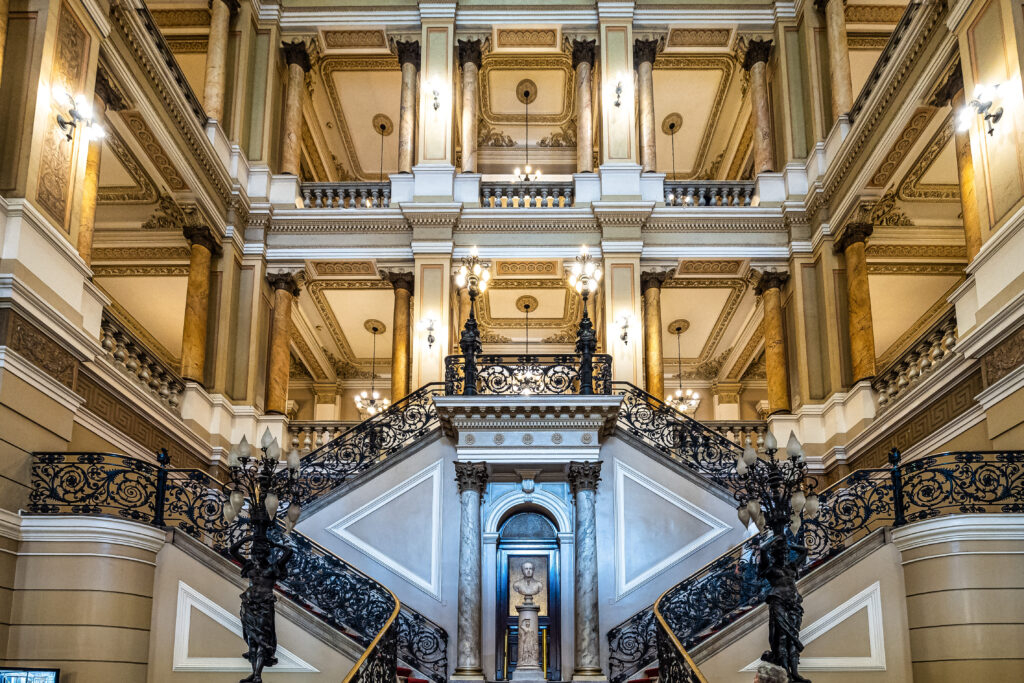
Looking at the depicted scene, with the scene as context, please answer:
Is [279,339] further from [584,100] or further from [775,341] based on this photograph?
[775,341]

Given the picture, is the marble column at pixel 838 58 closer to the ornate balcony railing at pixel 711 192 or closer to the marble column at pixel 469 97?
the ornate balcony railing at pixel 711 192

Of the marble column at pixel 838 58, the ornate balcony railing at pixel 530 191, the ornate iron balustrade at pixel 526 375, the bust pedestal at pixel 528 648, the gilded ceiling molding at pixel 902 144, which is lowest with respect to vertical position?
the bust pedestal at pixel 528 648

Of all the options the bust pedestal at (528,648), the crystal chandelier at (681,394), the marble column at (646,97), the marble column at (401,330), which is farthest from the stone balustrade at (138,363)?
the crystal chandelier at (681,394)

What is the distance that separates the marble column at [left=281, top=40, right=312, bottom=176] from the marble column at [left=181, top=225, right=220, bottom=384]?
2606 mm

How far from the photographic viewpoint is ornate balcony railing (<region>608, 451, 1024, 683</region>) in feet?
30.5

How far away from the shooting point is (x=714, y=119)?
21.4 meters

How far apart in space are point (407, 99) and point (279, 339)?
195 inches

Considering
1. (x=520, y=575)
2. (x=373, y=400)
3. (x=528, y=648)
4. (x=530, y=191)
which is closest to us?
(x=528, y=648)

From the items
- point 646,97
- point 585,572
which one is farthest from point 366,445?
point 646,97

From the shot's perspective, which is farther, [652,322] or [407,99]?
[407,99]

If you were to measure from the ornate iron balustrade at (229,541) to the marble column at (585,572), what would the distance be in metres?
1.62

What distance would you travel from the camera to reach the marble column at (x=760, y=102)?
17.8 m

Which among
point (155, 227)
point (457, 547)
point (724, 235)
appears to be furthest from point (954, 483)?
point (155, 227)

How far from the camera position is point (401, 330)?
17547mm
